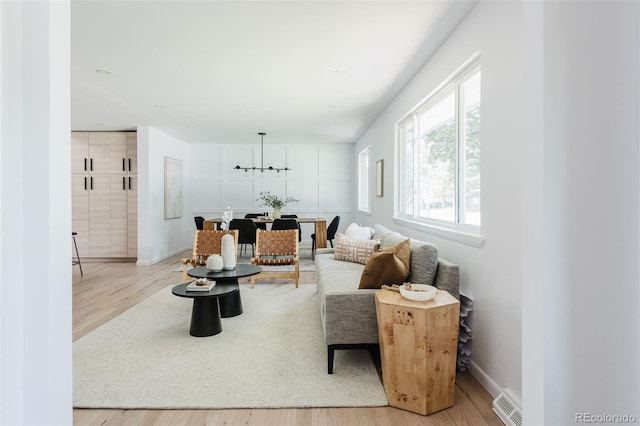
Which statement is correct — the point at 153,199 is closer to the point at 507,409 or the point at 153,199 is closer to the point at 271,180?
the point at 271,180

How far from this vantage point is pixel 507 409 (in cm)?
183

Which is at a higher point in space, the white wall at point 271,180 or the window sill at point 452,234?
the white wall at point 271,180

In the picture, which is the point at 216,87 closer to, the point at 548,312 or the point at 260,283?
the point at 260,283

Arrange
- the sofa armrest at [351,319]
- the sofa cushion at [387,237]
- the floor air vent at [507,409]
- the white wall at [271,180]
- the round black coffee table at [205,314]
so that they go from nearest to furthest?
the floor air vent at [507,409] → the sofa armrest at [351,319] → the round black coffee table at [205,314] → the sofa cushion at [387,237] → the white wall at [271,180]

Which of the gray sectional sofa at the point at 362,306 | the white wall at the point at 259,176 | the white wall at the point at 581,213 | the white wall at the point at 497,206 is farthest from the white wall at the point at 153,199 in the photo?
the white wall at the point at 581,213

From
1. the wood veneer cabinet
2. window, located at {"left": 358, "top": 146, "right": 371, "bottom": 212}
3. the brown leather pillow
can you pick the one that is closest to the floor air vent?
the brown leather pillow

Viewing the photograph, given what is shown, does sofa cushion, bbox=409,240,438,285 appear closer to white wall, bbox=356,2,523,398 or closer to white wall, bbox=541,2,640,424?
white wall, bbox=356,2,523,398

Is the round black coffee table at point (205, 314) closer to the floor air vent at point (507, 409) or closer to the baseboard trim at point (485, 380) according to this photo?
the baseboard trim at point (485, 380)

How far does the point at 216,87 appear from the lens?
13.8ft

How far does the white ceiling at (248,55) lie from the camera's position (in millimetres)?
2502

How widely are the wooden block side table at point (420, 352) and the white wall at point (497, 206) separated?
0.30m

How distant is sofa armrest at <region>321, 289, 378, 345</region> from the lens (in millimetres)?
2258

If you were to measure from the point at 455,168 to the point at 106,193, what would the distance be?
21.1 feet

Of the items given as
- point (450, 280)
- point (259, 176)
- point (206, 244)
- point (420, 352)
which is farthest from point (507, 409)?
point (259, 176)
